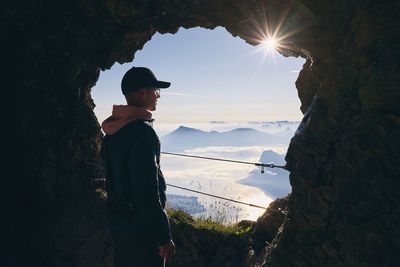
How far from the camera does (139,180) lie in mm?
3297

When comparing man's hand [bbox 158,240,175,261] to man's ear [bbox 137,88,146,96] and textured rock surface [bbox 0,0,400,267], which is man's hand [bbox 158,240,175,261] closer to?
man's ear [bbox 137,88,146,96]

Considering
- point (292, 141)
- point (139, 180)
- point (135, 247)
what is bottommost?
point (135, 247)

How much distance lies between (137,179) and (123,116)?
75 centimetres

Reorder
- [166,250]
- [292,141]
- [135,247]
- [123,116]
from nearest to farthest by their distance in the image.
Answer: [166,250], [135,247], [123,116], [292,141]

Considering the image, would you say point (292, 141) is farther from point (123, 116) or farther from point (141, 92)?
point (123, 116)

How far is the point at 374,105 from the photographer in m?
4.06

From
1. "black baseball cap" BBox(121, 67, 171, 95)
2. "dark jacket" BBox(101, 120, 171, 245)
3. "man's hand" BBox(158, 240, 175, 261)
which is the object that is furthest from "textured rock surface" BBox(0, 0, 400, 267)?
"black baseball cap" BBox(121, 67, 171, 95)

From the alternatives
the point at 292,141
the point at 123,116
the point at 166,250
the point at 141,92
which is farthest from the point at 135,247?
the point at 292,141

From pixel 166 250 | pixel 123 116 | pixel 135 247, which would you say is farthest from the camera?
pixel 123 116

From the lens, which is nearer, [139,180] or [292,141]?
[139,180]

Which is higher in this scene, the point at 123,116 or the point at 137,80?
the point at 137,80

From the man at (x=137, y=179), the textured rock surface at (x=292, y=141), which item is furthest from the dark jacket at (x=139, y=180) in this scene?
the textured rock surface at (x=292, y=141)

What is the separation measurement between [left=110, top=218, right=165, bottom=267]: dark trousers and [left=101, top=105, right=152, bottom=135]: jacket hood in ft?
3.29

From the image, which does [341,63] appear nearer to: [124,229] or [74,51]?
[124,229]
